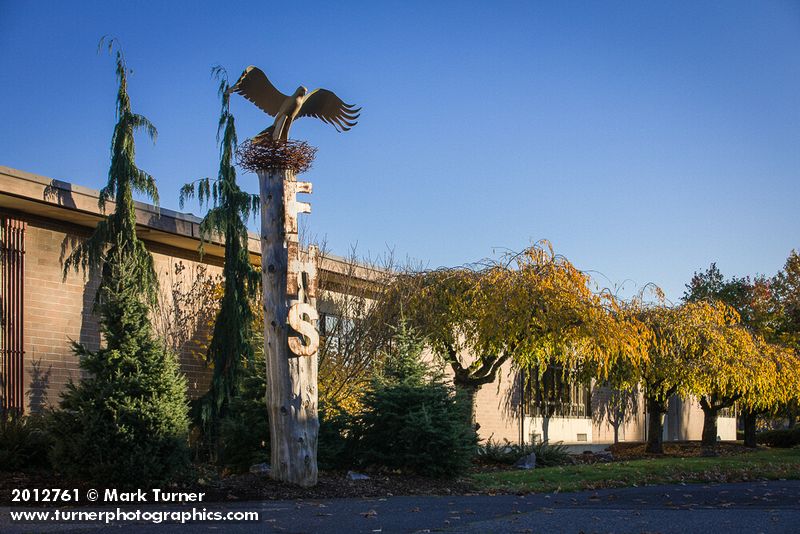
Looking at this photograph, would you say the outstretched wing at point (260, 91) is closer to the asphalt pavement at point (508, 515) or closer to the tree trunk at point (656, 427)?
the asphalt pavement at point (508, 515)

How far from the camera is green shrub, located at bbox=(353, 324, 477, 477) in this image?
44.8 feet

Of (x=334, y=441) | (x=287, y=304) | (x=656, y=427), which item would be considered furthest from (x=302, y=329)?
(x=656, y=427)

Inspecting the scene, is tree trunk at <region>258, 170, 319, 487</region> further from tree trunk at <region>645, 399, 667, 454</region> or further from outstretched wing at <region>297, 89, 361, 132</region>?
tree trunk at <region>645, 399, 667, 454</region>

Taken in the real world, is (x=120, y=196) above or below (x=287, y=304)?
above

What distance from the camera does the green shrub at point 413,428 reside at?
538 inches

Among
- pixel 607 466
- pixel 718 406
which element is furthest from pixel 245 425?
pixel 718 406

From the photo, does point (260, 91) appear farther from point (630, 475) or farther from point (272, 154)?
point (630, 475)

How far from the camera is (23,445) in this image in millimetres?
11867

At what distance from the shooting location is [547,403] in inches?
1062

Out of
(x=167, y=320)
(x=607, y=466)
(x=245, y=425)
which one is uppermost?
(x=167, y=320)

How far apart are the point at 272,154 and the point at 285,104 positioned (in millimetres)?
857

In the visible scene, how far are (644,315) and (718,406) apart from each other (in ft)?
22.9

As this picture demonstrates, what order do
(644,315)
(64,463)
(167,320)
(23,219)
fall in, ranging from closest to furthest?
(64,463)
(23,219)
(167,320)
(644,315)

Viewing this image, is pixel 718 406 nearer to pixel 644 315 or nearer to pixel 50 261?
pixel 644 315
